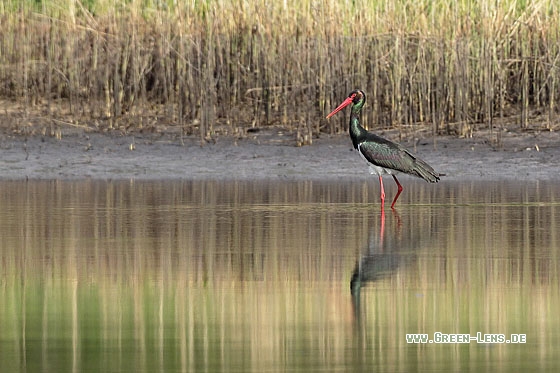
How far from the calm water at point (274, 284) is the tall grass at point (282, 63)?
5515 millimetres

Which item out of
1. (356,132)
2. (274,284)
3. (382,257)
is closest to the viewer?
(274,284)

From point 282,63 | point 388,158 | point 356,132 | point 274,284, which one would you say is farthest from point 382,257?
point 282,63

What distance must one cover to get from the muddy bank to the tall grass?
498 mm

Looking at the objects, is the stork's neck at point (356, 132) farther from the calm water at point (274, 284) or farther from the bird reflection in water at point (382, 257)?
the bird reflection in water at point (382, 257)

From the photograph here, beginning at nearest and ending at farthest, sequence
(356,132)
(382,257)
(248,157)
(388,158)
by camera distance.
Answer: (382,257) → (388,158) → (356,132) → (248,157)

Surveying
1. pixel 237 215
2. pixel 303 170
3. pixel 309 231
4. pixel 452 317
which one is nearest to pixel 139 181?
pixel 303 170

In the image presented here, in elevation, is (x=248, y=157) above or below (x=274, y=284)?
above

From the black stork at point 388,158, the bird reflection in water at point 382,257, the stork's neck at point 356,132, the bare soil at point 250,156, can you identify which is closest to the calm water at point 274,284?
the bird reflection in water at point 382,257

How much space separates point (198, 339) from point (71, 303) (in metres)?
1.11

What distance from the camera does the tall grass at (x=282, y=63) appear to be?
18156 mm

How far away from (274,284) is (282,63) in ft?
36.7

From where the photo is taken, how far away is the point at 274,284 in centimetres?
750

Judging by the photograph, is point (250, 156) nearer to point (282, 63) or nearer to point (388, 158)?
point (282, 63)

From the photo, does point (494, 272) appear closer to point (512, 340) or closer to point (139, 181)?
point (512, 340)
